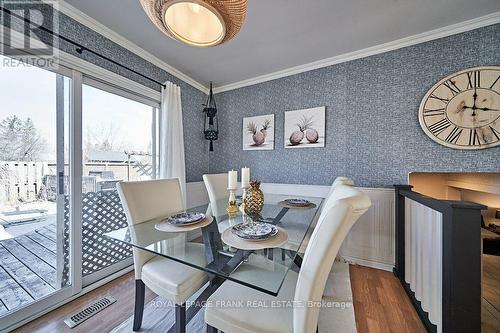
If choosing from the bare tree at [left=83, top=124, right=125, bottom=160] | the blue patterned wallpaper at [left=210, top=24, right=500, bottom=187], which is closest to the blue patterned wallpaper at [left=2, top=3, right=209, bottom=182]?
the bare tree at [left=83, top=124, right=125, bottom=160]

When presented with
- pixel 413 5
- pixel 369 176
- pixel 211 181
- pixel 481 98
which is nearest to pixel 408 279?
pixel 369 176

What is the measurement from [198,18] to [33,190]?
1789 millimetres

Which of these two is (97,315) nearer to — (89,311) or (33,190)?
(89,311)

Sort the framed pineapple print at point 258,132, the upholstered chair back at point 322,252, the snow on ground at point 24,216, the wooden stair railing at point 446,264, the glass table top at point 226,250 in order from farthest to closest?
the framed pineapple print at point 258,132 < the snow on ground at point 24,216 < the wooden stair railing at point 446,264 < the glass table top at point 226,250 < the upholstered chair back at point 322,252

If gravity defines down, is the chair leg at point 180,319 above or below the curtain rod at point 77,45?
below

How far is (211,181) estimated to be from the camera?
2203mm

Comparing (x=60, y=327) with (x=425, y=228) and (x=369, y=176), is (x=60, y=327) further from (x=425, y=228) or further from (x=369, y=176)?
(x=369, y=176)

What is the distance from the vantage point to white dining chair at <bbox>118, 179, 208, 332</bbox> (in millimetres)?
1045

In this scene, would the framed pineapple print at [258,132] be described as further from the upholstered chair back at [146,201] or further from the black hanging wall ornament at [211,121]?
the upholstered chair back at [146,201]

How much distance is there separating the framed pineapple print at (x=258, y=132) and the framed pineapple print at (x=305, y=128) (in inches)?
9.6

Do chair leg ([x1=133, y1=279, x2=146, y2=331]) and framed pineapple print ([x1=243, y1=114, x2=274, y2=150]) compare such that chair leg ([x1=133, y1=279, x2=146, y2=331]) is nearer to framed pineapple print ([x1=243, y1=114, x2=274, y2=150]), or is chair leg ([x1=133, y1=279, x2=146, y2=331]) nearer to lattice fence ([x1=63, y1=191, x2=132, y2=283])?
lattice fence ([x1=63, y1=191, x2=132, y2=283])

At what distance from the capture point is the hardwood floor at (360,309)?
132 cm

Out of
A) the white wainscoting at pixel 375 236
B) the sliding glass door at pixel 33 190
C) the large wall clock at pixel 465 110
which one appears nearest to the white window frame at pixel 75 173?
the sliding glass door at pixel 33 190

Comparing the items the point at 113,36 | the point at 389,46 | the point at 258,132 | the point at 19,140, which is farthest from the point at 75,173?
the point at 389,46
